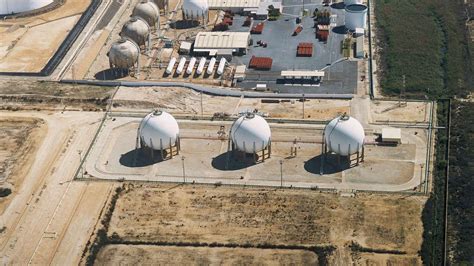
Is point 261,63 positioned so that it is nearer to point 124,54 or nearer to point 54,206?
point 124,54

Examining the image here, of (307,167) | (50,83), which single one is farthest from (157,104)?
(307,167)

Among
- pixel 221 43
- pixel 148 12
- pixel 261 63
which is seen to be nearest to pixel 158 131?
pixel 261 63

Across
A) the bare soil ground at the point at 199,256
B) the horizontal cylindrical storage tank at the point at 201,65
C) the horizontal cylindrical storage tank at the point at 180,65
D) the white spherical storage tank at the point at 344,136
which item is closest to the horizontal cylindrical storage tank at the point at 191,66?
the horizontal cylindrical storage tank at the point at 180,65

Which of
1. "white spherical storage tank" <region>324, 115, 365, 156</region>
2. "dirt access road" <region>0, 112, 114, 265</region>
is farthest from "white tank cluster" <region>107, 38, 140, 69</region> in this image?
"white spherical storage tank" <region>324, 115, 365, 156</region>

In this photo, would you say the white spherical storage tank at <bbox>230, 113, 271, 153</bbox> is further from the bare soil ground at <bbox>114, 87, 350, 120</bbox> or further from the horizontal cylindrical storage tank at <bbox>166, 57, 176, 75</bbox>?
the horizontal cylindrical storage tank at <bbox>166, 57, 176, 75</bbox>

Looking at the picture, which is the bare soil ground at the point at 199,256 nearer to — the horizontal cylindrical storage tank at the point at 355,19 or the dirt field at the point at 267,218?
the dirt field at the point at 267,218

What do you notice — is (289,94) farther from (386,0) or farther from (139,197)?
(386,0)
